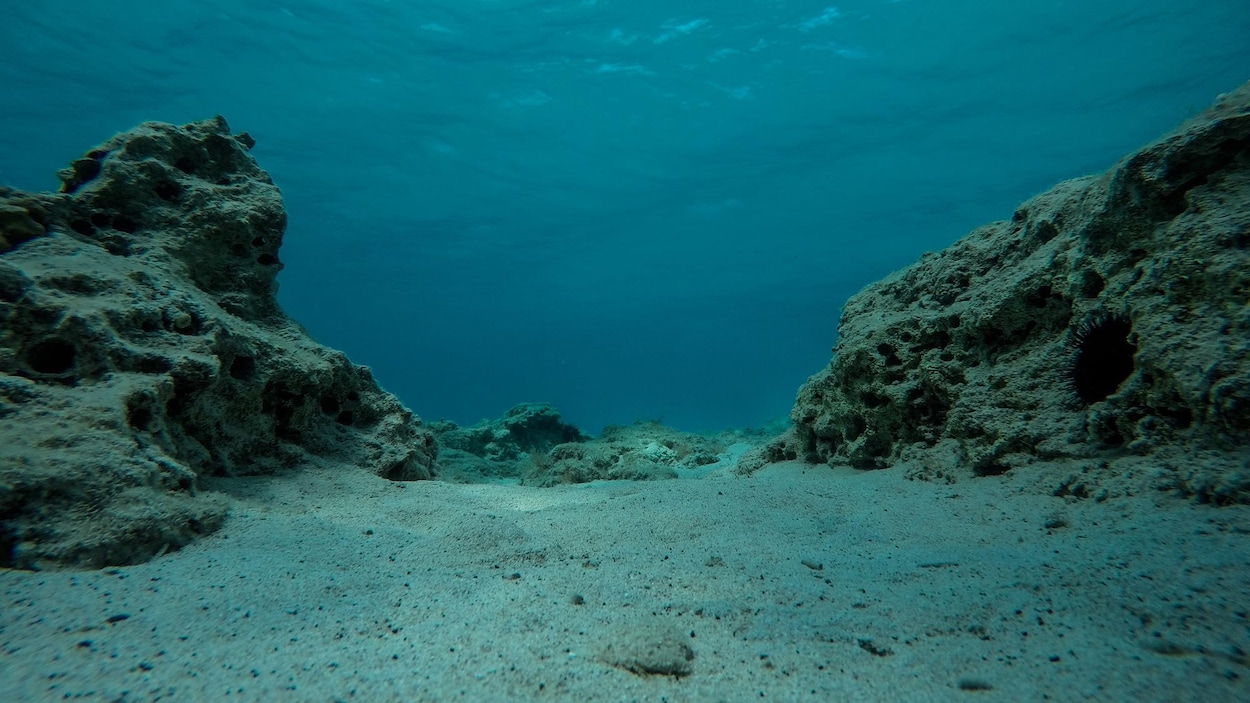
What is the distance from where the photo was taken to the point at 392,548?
11.9ft

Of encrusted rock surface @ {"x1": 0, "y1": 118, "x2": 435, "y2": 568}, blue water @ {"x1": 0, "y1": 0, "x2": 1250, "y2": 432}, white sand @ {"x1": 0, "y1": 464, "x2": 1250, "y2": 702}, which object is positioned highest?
blue water @ {"x1": 0, "y1": 0, "x2": 1250, "y2": 432}

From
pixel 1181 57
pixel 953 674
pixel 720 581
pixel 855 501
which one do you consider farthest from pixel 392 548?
pixel 1181 57

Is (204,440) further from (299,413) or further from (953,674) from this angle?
(953,674)

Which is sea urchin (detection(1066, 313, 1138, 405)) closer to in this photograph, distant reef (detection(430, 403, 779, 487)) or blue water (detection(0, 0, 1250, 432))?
distant reef (detection(430, 403, 779, 487))

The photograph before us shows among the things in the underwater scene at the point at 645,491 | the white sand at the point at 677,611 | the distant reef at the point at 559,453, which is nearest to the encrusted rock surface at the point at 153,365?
the underwater scene at the point at 645,491

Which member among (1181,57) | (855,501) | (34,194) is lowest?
(855,501)

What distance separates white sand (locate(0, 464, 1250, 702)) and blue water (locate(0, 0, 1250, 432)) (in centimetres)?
2173

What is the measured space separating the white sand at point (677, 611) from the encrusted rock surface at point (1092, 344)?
1.62 ft

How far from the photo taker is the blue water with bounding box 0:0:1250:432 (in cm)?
2131

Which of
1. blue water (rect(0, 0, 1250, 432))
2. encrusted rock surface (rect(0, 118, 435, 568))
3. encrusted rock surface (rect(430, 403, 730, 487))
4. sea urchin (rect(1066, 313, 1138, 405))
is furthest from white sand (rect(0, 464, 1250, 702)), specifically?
blue water (rect(0, 0, 1250, 432))

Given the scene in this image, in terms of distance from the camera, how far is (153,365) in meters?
4.25

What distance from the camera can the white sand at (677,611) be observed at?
1.89 meters

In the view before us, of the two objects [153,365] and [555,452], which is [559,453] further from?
[153,365]

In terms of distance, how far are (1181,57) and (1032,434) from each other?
28.9 metres
